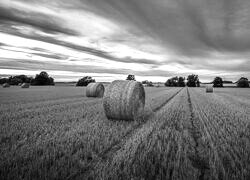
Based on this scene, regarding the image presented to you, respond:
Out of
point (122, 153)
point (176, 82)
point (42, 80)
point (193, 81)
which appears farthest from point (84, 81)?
point (122, 153)

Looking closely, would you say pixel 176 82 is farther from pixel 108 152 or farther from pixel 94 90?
pixel 108 152

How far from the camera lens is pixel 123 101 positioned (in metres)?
6.17

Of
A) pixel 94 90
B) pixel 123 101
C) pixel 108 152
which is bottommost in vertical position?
pixel 108 152

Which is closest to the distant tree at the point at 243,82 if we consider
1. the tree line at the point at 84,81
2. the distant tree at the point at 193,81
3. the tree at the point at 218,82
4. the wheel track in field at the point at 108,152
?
the tree line at the point at 84,81

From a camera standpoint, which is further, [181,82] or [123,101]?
[181,82]

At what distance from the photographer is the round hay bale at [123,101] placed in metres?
6.08

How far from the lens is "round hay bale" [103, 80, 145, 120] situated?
6.08m

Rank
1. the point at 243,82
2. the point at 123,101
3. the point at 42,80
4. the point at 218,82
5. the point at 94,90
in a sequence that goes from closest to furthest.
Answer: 1. the point at 123,101
2. the point at 94,90
3. the point at 42,80
4. the point at 243,82
5. the point at 218,82

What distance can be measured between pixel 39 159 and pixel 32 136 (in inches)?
59.2

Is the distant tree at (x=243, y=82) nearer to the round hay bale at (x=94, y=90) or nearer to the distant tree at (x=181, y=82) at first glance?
the distant tree at (x=181, y=82)

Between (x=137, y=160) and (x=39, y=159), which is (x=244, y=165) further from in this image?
(x=39, y=159)

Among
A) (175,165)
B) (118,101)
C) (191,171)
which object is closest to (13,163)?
(175,165)

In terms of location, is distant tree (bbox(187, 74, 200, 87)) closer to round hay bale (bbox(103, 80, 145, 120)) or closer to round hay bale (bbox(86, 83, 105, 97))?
round hay bale (bbox(86, 83, 105, 97))

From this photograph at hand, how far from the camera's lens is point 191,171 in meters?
2.58
